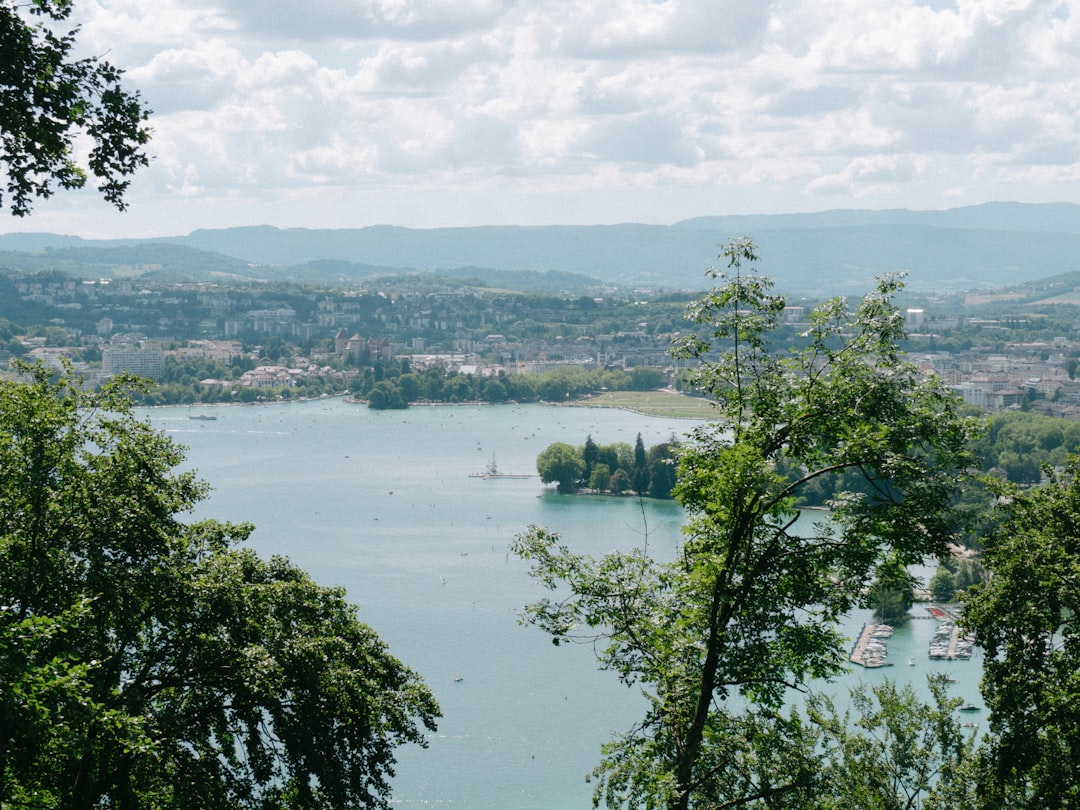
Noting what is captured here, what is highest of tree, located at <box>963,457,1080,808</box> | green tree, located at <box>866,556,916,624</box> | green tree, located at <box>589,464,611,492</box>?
green tree, located at <box>866,556,916,624</box>

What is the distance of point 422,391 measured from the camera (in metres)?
60.7

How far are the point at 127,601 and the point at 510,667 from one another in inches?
545

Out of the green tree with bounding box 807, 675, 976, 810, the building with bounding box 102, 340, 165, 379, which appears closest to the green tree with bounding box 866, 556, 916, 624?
the green tree with bounding box 807, 675, 976, 810

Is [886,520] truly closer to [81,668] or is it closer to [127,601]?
[81,668]

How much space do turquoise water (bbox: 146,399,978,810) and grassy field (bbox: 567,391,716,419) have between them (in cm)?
196

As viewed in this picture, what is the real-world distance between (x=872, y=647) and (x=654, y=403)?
127ft

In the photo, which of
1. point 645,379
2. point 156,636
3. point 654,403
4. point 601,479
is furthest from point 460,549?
point 645,379

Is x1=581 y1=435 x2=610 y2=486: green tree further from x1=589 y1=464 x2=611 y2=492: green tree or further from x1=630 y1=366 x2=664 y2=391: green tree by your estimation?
x1=630 y1=366 x2=664 y2=391: green tree

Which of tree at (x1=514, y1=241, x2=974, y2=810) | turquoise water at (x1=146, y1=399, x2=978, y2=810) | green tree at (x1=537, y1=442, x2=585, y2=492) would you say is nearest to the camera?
tree at (x1=514, y1=241, x2=974, y2=810)

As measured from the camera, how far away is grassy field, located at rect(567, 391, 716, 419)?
169 ft

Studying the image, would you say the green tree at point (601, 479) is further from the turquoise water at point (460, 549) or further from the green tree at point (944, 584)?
the green tree at point (944, 584)

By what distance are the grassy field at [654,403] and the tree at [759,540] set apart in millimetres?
44065

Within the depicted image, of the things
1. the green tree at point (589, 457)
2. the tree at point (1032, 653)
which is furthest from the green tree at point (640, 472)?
the tree at point (1032, 653)

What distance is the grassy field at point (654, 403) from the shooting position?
169 ft
